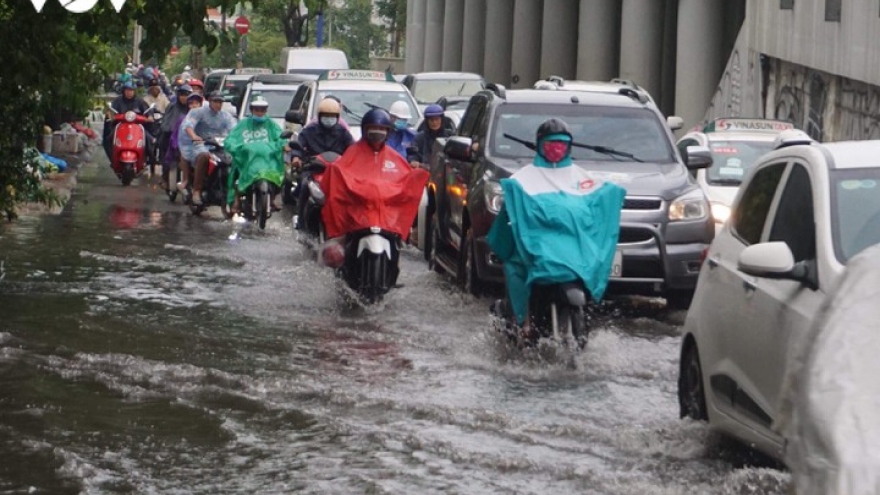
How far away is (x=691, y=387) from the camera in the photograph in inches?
380

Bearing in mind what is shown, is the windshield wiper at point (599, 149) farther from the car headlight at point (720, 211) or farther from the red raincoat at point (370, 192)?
the car headlight at point (720, 211)

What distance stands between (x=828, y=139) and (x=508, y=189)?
62.5ft

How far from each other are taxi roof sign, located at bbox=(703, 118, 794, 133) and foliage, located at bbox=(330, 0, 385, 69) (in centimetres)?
8933

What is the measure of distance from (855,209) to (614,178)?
725 centimetres

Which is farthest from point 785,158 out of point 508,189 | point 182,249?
point 182,249

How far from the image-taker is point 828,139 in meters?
30.6

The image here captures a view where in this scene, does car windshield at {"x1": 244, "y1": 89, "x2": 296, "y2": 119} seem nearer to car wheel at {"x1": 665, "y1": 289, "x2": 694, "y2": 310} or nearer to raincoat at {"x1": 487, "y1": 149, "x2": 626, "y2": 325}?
car wheel at {"x1": 665, "y1": 289, "x2": 694, "y2": 310}

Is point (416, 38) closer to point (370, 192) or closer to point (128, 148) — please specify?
point (128, 148)

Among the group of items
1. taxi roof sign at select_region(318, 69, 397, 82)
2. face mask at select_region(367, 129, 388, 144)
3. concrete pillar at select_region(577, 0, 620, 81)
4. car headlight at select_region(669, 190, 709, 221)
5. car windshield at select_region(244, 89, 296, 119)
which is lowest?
car headlight at select_region(669, 190, 709, 221)

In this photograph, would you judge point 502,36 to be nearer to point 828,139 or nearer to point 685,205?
point 828,139

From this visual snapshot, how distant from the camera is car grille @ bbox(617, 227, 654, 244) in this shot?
49.7ft

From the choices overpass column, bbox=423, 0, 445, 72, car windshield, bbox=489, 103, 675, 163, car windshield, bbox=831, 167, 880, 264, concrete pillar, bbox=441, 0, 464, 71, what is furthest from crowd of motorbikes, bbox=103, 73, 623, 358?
overpass column, bbox=423, 0, 445, 72

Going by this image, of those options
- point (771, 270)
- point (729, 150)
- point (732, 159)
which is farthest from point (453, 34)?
point (771, 270)

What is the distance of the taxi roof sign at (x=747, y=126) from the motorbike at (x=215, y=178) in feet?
19.4
